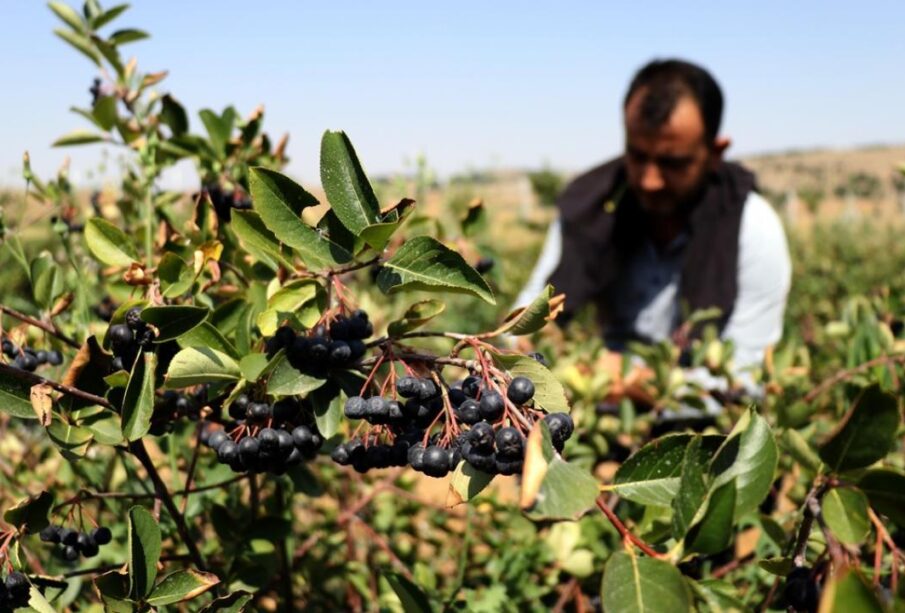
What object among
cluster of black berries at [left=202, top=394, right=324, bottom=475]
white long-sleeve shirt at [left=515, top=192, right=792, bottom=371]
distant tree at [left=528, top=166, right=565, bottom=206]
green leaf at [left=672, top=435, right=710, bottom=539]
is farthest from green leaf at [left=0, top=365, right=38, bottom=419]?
distant tree at [left=528, top=166, right=565, bottom=206]

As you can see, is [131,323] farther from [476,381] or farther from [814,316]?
[814,316]

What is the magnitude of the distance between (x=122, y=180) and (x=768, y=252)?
248 centimetres

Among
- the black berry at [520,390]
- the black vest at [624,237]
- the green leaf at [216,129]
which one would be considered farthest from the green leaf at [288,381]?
the black vest at [624,237]

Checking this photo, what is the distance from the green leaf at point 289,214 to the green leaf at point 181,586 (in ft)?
1.17

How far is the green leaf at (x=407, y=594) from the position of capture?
96cm

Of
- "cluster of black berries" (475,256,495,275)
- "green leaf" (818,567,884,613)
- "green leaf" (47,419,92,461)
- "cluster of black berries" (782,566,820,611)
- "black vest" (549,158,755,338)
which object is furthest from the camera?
"black vest" (549,158,755,338)

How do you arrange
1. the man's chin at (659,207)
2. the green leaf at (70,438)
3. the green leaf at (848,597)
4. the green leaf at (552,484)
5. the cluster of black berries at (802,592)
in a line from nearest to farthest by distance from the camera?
the green leaf at (848,597) < the green leaf at (552,484) < the cluster of black berries at (802,592) < the green leaf at (70,438) < the man's chin at (659,207)

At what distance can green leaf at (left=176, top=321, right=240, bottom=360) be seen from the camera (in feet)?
2.82

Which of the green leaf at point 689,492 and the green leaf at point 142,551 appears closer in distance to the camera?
the green leaf at point 689,492

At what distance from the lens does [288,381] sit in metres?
0.81

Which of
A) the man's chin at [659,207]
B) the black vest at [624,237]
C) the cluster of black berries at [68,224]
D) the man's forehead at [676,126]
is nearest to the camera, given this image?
the cluster of black berries at [68,224]

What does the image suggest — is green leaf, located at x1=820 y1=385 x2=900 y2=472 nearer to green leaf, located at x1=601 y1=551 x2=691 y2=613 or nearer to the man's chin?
green leaf, located at x1=601 y1=551 x2=691 y2=613

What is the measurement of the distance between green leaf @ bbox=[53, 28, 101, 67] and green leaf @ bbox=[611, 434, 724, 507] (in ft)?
4.24

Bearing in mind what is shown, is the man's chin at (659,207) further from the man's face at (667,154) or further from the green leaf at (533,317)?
the green leaf at (533,317)
